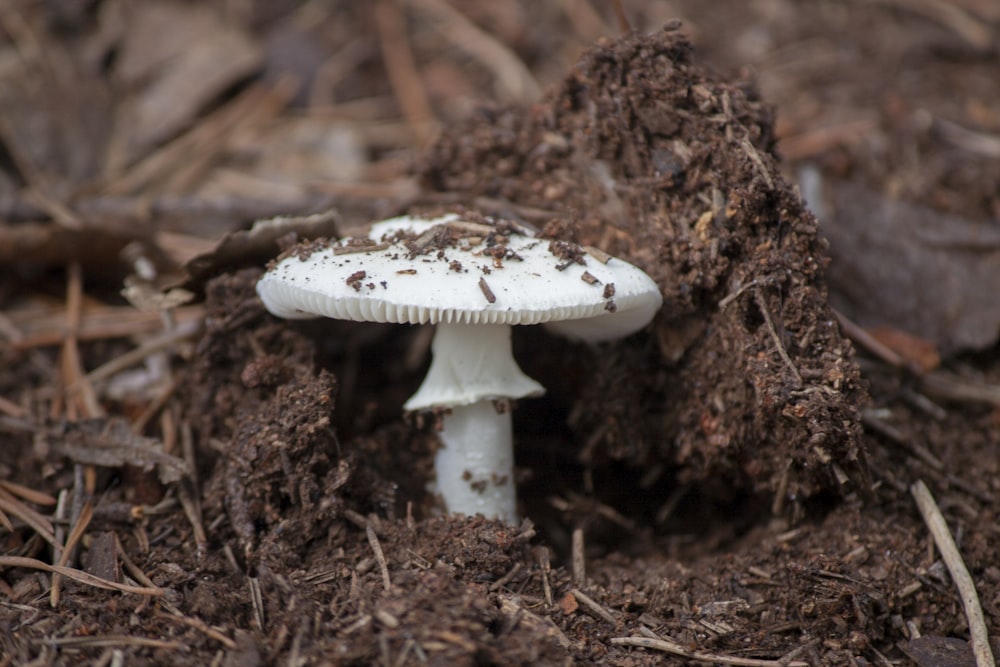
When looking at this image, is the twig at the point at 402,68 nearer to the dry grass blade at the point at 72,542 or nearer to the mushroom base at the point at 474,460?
the mushroom base at the point at 474,460

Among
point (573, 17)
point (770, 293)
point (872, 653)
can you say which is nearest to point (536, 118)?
point (770, 293)

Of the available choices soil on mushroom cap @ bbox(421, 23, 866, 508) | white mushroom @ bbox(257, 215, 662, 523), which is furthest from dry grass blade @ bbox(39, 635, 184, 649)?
soil on mushroom cap @ bbox(421, 23, 866, 508)

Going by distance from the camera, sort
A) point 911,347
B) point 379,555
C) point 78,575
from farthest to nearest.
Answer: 1. point 911,347
2. point 379,555
3. point 78,575

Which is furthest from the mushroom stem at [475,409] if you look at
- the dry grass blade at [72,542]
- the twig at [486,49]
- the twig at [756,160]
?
the twig at [486,49]

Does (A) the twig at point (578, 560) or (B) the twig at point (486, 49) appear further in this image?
(B) the twig at point (486, 49)

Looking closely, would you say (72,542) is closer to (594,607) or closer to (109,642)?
(109,642)

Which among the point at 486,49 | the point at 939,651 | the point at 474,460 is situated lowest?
the point at 939,651

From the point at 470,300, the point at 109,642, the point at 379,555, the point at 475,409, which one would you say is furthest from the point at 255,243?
the point at 109,642
